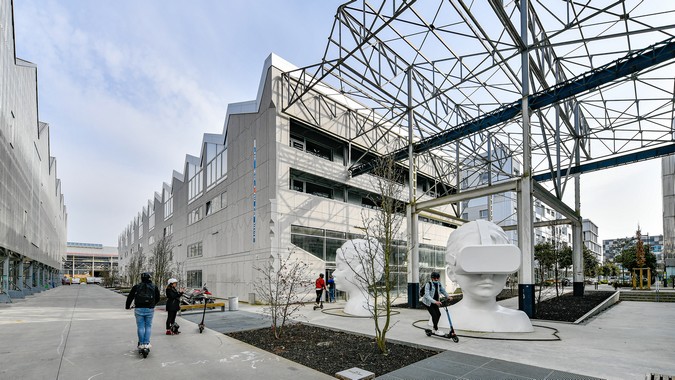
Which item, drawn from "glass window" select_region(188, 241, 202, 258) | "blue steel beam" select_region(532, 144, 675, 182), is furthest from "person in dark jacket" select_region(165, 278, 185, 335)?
"glass window" select_region(188, 241, 202, 258)

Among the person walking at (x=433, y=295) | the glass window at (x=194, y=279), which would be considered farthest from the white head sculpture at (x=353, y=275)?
the glass window at (x=194, y=279)

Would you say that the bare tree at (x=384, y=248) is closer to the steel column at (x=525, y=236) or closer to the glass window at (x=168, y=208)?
the steel column at (x=525, y=236)

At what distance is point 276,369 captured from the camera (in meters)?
6.68

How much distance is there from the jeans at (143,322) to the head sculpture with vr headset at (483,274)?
7656 millimetres

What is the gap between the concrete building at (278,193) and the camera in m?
22.3

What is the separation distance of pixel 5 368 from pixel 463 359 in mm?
8483

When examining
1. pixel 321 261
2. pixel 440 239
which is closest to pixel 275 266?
pixel 321 261

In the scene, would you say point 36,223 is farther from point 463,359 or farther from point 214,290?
point 463,359

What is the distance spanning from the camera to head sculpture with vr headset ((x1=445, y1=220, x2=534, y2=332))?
9867 millimetres

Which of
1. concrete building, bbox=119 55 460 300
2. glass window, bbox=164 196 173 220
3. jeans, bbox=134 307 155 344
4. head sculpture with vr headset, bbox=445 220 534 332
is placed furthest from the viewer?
glass window, bbox=164 196 173 220

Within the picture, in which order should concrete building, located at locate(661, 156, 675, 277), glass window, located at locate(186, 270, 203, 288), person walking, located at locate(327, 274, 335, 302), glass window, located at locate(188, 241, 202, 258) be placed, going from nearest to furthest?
person walking, located at locate(327, 274, 335, 302) < glass window, located at locate(186, 270, 203, 288) < glass window, located at locate(188, 241, 202, 258) < concrete building, located at locate(661, 156, 675, 277)

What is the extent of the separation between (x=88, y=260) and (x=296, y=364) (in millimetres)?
146461

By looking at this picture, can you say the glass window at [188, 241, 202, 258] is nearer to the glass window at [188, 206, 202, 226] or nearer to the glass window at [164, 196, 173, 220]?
Result: the glass window at [188, 206, 202, 226]

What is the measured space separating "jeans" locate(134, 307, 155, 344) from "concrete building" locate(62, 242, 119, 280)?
131201 mm
